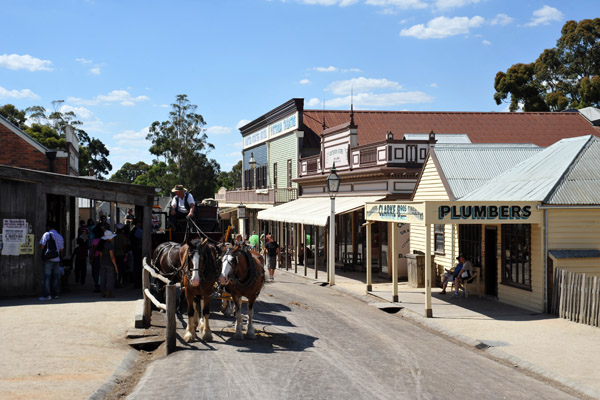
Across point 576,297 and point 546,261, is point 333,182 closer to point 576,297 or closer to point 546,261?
point 546,261

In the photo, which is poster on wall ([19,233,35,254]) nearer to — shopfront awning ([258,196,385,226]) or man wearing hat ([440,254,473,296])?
shopfront awning ([258,196,385,226])

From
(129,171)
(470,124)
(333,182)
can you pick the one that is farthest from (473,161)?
(129,171)

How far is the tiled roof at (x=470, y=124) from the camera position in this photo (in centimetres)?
3562

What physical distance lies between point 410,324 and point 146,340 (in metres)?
6.22

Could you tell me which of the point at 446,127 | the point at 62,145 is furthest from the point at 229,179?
the point at 446,127

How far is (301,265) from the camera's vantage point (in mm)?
31547

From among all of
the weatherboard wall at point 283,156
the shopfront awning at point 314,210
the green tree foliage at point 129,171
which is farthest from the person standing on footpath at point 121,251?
the green tree foliage at point 129,171

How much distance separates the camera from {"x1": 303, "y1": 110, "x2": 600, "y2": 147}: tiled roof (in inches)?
1403

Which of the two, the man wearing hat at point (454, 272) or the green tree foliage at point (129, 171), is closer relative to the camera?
the man wearing hat at point (454, 272)

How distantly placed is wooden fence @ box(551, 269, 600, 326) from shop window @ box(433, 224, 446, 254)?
6187 millimetres

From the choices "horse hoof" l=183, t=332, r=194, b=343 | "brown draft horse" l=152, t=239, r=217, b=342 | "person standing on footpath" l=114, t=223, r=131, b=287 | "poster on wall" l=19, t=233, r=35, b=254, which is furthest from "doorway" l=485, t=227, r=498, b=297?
"poster on wall" l=19, t=233, r=35, b=254

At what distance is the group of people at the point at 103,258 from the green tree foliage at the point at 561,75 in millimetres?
44953

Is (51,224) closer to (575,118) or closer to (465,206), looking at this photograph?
(465,206)

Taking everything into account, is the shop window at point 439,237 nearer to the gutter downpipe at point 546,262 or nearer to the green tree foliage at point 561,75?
the gutter downpipe at point 546,262
